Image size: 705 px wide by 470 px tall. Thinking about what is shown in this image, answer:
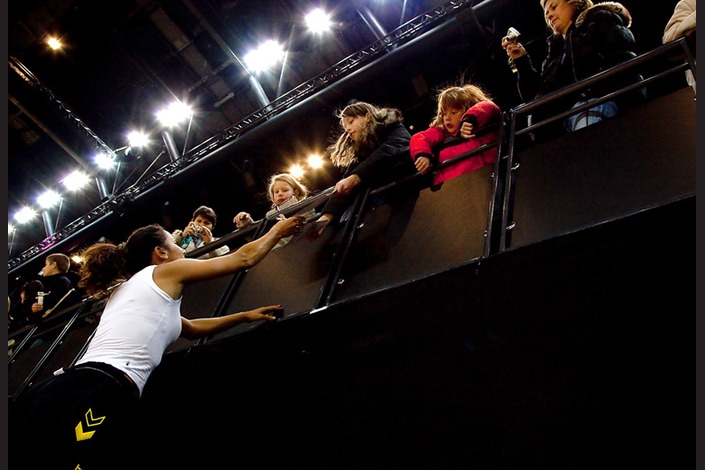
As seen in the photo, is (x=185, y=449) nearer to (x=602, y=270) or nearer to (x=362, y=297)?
(x=362, y=297)

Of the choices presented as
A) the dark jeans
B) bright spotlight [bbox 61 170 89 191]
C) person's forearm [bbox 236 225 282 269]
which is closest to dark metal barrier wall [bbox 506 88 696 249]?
person's forearm [bbox 236 225 282 269]

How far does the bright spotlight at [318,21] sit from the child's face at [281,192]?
4.66 meters

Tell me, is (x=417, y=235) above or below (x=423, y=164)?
below

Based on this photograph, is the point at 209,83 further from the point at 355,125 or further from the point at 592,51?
the point at 592,51

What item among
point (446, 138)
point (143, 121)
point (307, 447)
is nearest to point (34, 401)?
point (307, 447)

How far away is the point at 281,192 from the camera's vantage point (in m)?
4.56

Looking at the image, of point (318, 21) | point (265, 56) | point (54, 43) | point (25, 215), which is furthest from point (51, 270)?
point (25, 215)

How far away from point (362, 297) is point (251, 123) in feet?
21.0

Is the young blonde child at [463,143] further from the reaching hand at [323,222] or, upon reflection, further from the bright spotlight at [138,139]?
the bright spotlight at [138,139]

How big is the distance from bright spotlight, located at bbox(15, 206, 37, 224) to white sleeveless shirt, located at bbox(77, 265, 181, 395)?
11.8 m

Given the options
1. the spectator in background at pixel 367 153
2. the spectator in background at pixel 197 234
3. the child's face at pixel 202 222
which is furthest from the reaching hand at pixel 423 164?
the child's face at pixel 202 222

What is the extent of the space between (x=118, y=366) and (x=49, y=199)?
11.6 meters

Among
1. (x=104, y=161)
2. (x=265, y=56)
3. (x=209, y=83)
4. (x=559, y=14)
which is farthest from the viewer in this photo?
(x=104, y=161)

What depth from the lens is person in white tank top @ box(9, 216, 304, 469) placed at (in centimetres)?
206
